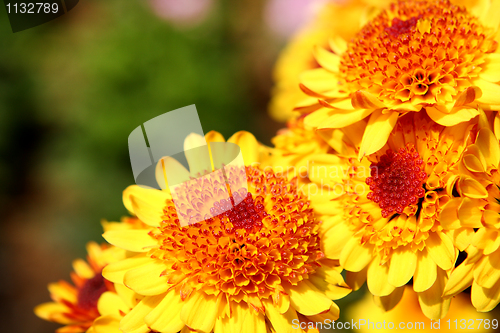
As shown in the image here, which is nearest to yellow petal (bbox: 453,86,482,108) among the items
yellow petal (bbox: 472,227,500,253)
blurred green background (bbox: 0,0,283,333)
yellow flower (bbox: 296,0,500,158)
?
yellow flower (bbox: 296,0,500,158)

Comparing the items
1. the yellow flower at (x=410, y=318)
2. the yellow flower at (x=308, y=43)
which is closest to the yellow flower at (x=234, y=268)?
the yellow flower at (x=410, y=318)

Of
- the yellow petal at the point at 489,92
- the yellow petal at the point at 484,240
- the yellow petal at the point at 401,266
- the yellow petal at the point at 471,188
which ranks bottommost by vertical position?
the yellow petal at the point at 401,266

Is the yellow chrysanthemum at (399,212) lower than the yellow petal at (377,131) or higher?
lower

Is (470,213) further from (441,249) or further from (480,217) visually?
(441,249)

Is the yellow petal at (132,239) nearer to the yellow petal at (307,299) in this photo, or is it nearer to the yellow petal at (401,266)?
the yellow petal at (307,299)

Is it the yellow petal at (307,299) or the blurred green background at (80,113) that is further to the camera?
the blurred green background at (80,113)

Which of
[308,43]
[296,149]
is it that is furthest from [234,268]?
[308,43]
